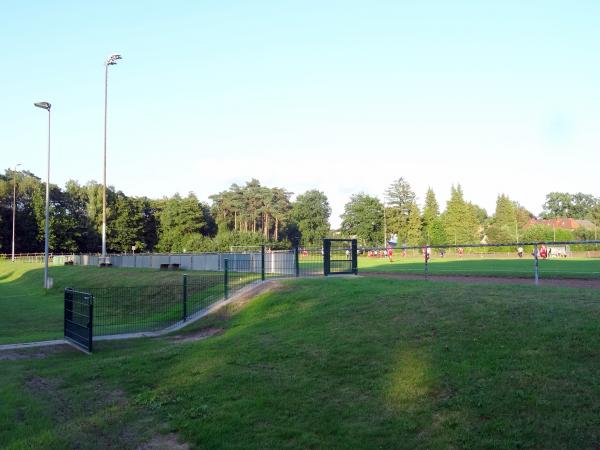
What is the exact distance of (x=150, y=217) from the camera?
106438 millimetres

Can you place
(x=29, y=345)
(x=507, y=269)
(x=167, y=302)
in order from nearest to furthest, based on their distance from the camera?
1. (x=29, y=345)
2. (x=167, y=302)
3. (x=507, y=269)

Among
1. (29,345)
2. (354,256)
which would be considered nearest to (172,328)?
(29,345)

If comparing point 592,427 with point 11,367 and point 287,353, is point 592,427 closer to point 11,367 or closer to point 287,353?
point 287,353

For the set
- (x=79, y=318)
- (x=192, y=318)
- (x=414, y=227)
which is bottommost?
(x=192, y=318)

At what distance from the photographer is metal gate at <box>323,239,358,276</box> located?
2003cm

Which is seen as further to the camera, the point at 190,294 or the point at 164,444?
the point at 190,294

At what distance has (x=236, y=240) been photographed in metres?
70.2

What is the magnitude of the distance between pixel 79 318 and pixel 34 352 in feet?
4.68

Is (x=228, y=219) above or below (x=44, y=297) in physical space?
above

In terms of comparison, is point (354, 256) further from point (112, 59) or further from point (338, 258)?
point (112, 59)

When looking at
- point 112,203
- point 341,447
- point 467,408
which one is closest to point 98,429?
point 341,447

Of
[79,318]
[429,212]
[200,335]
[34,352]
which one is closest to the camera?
[34,352]

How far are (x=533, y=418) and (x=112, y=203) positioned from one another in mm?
96600

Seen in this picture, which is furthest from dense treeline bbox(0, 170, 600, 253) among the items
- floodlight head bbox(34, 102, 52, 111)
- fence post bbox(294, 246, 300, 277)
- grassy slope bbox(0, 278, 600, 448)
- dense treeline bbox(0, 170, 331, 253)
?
grassy slope bbox(0, 278, 600, 448)
